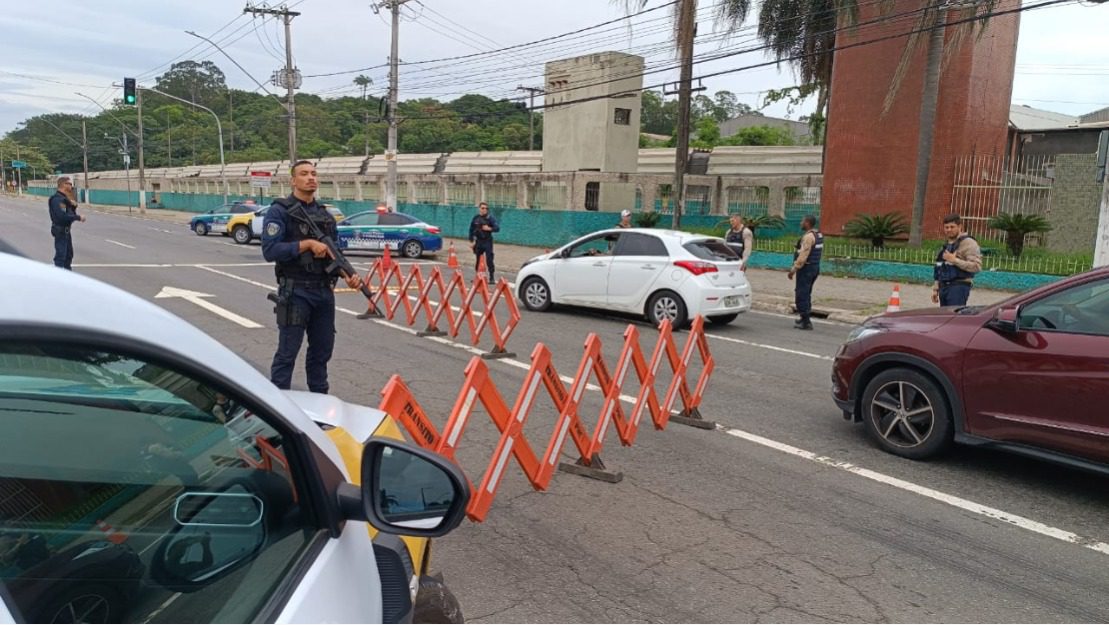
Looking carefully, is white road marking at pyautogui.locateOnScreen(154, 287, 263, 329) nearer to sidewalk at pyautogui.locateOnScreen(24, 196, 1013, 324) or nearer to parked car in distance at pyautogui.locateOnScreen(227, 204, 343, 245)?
sidewalk at pyautogui.locateOnScreen(24, 196, 1013, 324)

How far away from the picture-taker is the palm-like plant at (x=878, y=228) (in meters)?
20.6

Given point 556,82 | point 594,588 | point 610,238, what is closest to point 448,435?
point 594,588

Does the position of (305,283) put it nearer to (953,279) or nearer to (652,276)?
(652,276)

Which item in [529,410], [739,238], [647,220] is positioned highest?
[647,220]

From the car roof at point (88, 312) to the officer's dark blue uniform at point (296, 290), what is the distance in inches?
164

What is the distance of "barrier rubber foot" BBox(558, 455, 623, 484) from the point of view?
17.1ft

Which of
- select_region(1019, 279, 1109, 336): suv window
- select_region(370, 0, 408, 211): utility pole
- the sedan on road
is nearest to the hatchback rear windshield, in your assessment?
select_region(1019, 279, 1109, 336): suv window

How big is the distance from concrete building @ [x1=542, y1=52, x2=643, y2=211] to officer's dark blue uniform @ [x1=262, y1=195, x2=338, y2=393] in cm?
2710

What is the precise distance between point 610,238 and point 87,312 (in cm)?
1119

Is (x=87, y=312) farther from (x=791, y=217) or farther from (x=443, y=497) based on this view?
(x=791, y=217)

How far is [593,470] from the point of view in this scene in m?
5.28

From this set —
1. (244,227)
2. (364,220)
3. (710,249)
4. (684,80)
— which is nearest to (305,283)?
(710,249)

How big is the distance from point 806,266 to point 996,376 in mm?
6613

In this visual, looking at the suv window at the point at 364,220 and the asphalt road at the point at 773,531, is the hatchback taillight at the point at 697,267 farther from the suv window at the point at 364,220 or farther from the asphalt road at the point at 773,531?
the suv window at the point at 364,220
